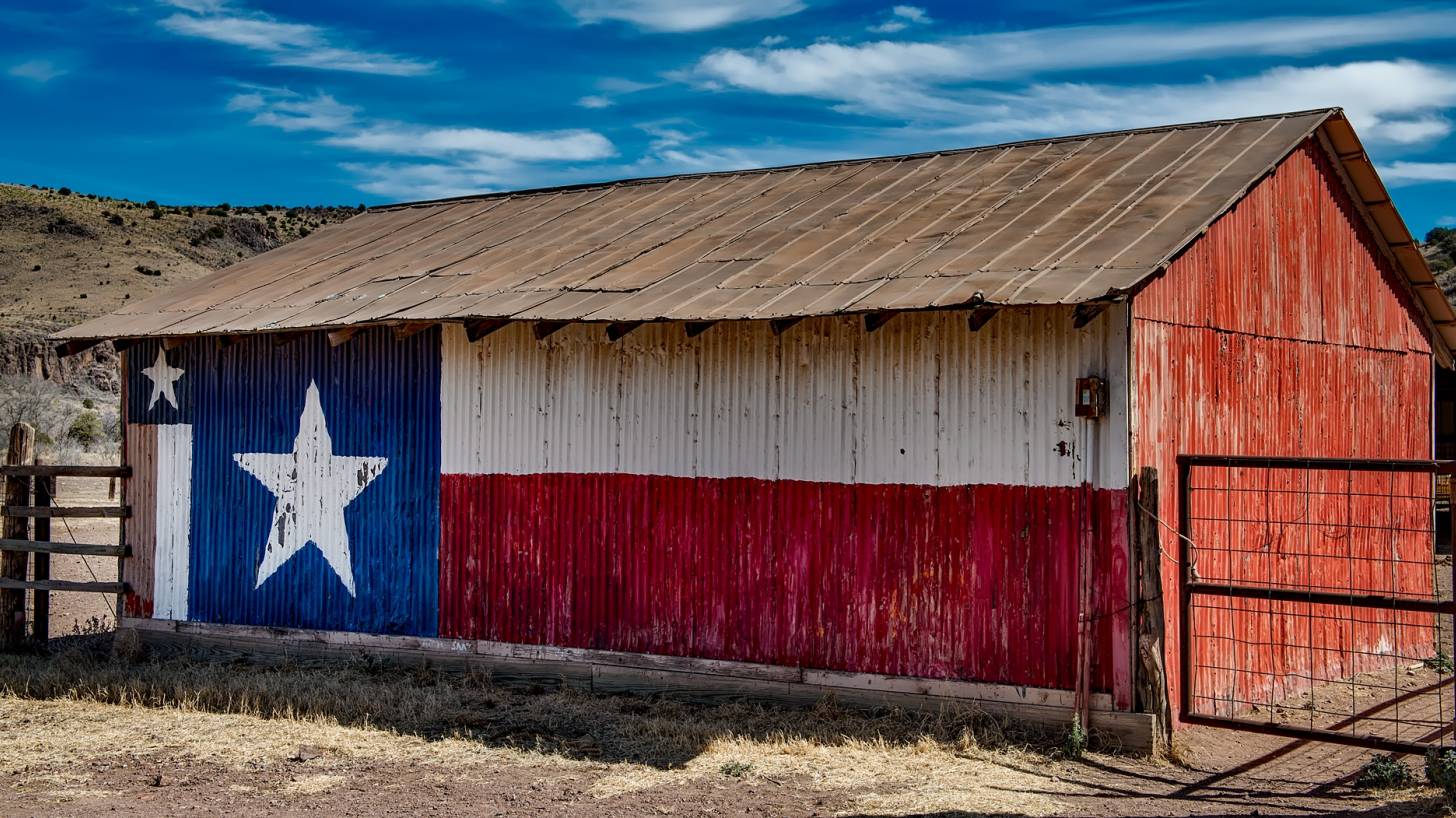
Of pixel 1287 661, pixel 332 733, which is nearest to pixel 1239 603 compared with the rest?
pixel 1287 661

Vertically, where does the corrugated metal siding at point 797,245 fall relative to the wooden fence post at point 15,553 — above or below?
above

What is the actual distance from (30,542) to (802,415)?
27.1 ft

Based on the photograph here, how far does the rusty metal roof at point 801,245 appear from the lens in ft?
33.3

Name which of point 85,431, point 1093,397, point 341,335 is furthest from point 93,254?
point 1093,397

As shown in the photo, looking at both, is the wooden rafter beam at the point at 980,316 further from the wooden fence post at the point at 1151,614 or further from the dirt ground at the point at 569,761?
the dirt ground at the point at 569,761

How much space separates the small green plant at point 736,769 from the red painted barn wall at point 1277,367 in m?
3.00

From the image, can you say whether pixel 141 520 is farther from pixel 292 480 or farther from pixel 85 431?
pixel 85 431

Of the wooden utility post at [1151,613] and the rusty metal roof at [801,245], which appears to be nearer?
the wooden utility post at [1151,613]

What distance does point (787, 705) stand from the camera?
35.8 feet

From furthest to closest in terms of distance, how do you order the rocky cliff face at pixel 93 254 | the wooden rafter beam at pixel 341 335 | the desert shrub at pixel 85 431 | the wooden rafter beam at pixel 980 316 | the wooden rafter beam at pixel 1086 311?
the rocky cliff face at pixel 93 254 → the desert shrub at pixel 85 431 → the wooden rafter beam at pixel 341 335 → the wooden rafter beam at pixel 980 316 → the wooden rafter beam at pixel 1086 311

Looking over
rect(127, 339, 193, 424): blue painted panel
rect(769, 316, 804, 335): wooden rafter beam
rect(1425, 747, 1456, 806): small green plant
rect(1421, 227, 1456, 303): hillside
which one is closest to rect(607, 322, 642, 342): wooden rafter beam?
rect(769, 316, 804, 335): wooden rafter beam

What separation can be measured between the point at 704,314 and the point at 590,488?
2283mm

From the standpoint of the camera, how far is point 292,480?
44.4 feet

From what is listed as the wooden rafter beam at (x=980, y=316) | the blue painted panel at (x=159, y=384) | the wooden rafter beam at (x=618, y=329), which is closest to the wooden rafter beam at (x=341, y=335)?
the blue painted panel at (x=159, y=384)
